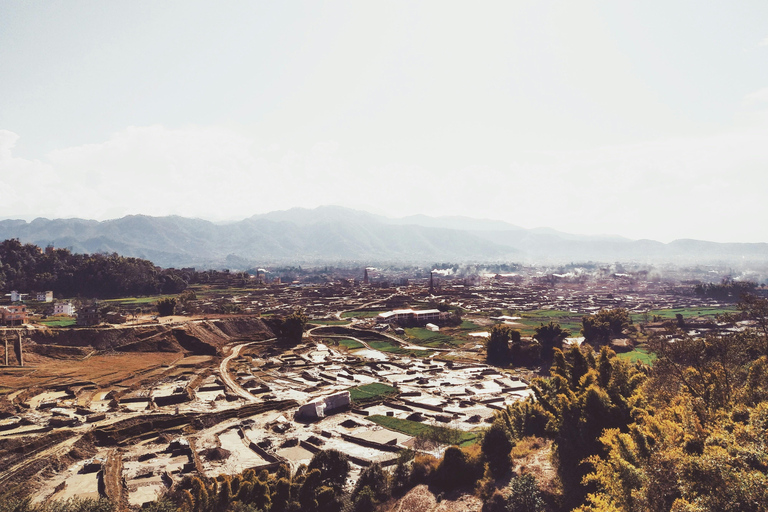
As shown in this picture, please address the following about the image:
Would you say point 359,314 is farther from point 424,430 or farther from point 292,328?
point 424,430

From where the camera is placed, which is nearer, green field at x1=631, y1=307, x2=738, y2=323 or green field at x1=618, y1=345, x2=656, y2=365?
green field at x1=618, y1=345, x2=656, y2=365

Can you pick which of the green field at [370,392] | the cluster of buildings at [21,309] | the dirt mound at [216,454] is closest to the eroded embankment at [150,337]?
the cluster of buildings at [21,309]

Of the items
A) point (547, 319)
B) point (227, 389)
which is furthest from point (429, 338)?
point (227, 389)

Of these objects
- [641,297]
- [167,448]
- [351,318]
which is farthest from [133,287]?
[641,297]

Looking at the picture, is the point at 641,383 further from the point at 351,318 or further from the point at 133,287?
the point at 133,287

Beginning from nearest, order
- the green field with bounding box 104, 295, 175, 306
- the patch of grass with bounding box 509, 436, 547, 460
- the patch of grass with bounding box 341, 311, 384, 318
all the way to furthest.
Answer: the patch of grass with bounding box 509, 436, 547, 460
the patch of grass with bounding box 341, 311, 384, 318
the green field with bounding box 104, 295, 175, 306

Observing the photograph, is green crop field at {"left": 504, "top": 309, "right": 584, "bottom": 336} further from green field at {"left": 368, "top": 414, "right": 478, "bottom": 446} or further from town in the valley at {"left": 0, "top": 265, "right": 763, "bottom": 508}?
green field at {"left": 368, "top": 414, "right": 478, "bottom": 446}

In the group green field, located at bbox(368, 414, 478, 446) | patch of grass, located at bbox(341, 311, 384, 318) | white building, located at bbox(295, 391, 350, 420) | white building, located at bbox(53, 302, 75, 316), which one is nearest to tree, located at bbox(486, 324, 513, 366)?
green field, located at bbox(368, 414, 478, 446)

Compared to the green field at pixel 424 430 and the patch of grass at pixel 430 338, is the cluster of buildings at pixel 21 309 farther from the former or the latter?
the patch of grass at pixel 430 338
